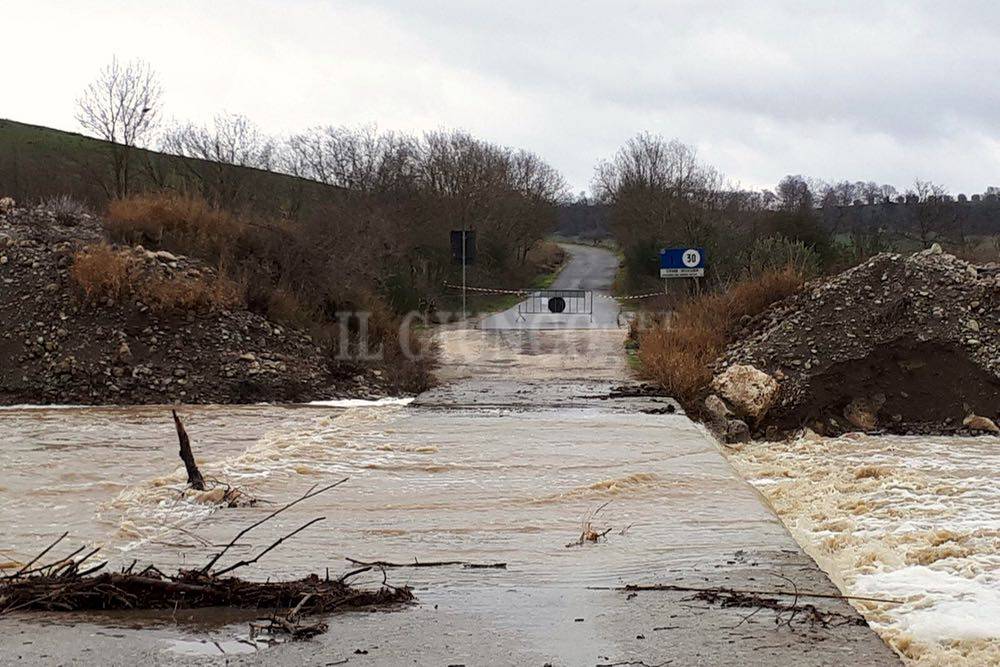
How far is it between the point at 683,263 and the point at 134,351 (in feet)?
34.7

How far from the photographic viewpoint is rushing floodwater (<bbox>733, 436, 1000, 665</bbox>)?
248 inches

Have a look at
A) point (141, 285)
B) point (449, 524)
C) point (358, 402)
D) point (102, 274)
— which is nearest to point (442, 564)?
point (449, 524)

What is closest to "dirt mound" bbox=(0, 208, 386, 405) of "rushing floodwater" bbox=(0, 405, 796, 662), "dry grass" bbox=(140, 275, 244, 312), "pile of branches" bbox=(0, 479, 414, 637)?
"dry grass" bbox=(140, 275, 244, 312)

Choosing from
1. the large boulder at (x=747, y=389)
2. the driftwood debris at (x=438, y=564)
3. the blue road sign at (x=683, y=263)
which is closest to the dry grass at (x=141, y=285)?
the large boulder at (x=747, y=389)

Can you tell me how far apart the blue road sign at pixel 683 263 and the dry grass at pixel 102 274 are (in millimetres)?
9982

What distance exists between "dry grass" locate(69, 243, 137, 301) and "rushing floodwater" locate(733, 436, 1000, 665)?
32.8 feet

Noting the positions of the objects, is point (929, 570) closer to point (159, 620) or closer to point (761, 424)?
point (159, 620)

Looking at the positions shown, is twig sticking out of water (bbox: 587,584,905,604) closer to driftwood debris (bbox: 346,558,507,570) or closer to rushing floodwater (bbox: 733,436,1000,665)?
rushing floodwater (bbox: 733,436,1000,665)

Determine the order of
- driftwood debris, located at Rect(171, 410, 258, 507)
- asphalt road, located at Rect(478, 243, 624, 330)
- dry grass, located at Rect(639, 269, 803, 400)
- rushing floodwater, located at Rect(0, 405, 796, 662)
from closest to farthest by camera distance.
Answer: rushing floodwater, located at Rect(0, 405, 796, 662) → driftwood debris, located at Rect(171, 410, 258, 507) → dry grass, located at Rect(639, 269, 803, 400) → asphalt road, located at Rect(478, 243, 624, 330)

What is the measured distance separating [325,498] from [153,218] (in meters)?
11.2

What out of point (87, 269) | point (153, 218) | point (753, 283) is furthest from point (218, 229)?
point (753, 283)

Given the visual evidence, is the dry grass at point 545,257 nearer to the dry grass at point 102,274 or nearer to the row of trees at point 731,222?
the row of trees at point 731,222

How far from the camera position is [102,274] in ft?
52.6

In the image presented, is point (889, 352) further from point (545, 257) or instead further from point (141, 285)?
point (545, 257)
